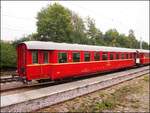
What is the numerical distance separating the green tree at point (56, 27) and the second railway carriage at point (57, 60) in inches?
881

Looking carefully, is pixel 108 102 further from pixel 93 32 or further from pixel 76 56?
pixel 93 32

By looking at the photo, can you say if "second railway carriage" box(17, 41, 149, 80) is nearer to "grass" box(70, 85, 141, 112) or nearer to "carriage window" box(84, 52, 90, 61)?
"carriage window" box(84, 52, 90, 61)

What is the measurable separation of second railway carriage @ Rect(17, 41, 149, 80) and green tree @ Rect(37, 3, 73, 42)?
22386mm

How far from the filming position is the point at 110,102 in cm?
1241

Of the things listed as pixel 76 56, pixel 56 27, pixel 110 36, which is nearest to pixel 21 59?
pixel 76 56

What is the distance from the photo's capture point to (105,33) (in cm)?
8081

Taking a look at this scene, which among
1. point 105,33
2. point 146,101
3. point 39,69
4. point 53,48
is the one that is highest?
point 105,33

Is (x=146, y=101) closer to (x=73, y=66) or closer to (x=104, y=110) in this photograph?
(x=104, y=110)

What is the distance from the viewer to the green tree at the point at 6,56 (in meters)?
26.4

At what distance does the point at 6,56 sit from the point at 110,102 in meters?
16.7

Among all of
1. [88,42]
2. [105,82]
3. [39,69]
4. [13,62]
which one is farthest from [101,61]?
[88,42]

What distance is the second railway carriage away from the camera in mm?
14938

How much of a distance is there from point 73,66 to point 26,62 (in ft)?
13.4

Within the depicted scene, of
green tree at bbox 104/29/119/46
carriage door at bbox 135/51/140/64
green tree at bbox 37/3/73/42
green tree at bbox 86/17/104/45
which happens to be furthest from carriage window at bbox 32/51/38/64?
green tree at bbox 104/29/119/46
